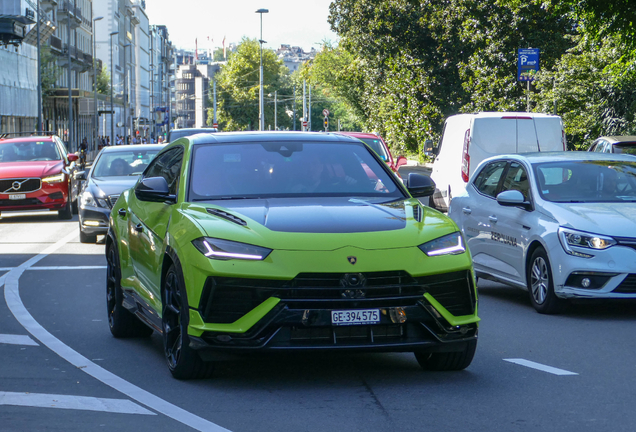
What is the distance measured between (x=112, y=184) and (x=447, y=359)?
38.0 feet

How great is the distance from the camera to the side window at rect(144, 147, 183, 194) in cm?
727

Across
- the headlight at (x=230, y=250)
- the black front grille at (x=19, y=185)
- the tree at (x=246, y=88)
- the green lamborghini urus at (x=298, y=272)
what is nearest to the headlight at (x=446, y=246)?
the green lamborghini urus at (x=298, y=272)

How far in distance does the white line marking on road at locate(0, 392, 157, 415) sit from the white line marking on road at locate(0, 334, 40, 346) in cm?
191

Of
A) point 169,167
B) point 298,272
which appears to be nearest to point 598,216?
point 169,167

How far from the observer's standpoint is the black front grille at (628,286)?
9.00m

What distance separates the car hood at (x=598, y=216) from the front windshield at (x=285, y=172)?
2649 millimetres

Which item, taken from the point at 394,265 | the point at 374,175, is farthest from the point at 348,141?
the point at 394,265

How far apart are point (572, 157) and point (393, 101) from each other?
1679 inches

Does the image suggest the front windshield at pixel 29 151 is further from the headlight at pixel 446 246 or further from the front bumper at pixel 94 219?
the headlight at pixel 446 246

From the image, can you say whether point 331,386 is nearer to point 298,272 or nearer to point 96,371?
point 298,272

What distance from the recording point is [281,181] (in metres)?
7.02

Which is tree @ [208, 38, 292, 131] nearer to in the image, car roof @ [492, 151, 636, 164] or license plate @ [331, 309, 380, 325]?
car roof @ [492, 151, 636, 164]

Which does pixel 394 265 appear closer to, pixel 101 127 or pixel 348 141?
pixel 348 141

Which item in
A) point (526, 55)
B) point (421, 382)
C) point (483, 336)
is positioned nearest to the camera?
point (421, 382)
